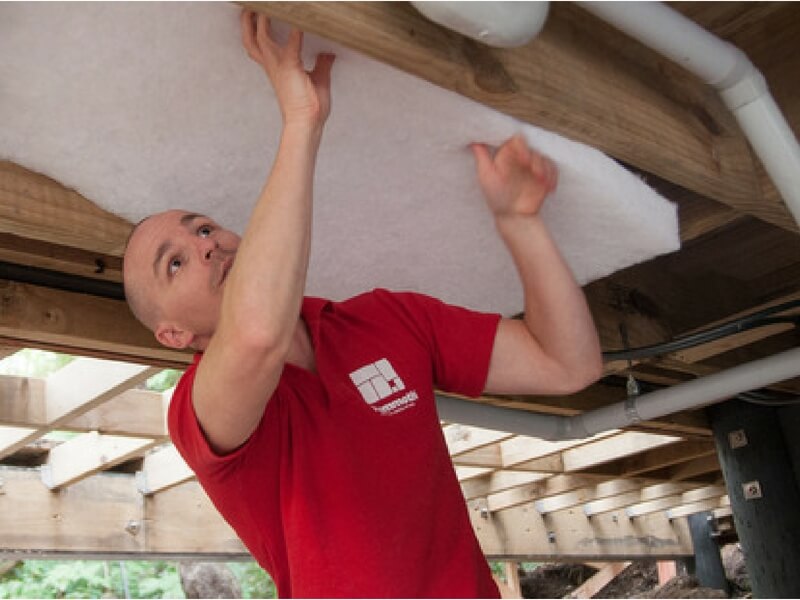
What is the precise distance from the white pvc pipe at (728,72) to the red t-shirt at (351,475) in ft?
1.82

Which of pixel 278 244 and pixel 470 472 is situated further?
pixel 470 472

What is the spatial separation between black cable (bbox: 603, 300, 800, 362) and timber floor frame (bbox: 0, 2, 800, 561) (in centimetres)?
10

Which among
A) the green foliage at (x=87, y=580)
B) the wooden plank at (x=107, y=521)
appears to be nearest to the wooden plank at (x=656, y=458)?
the wooden plank at (x=107, y=521)

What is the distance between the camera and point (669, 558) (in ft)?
21.6

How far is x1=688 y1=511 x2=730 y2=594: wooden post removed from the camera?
19.7 ft

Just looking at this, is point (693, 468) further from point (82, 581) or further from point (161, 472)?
point (82, 581)

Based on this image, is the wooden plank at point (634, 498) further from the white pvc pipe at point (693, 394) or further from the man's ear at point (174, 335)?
the man's ear at point (174, 335)

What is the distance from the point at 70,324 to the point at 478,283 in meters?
0.85

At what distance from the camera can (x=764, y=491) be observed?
3.31 meters

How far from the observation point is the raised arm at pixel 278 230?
3.93 ft

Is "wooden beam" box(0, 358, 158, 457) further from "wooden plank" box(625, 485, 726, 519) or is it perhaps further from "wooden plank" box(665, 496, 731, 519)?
"wooden plank" box(665, 496, 731, 519)

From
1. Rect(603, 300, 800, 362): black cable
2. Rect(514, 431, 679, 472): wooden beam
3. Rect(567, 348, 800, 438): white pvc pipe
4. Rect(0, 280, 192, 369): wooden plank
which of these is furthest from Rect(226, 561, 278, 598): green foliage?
Rect(603, 300, 800, 362): black cable

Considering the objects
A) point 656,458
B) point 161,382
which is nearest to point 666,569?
point 656,458

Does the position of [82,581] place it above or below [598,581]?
above
